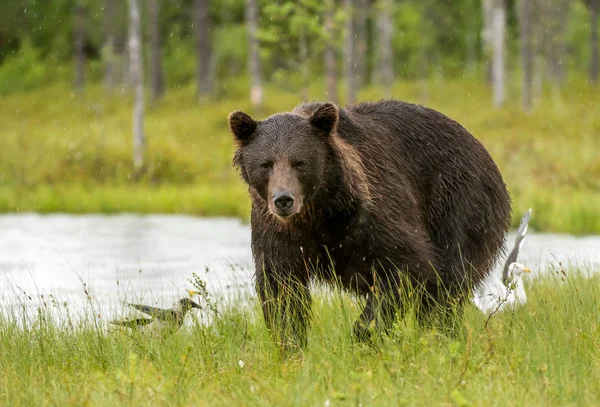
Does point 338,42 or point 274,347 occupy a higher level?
point 338,42

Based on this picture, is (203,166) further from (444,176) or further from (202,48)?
(202,48)

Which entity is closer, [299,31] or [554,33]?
[299,31]

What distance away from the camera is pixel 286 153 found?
527cm

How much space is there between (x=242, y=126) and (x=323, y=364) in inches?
58.8

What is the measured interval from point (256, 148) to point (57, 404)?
1.88 metres

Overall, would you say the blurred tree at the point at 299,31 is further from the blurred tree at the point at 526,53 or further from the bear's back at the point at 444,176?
the bear's back at the point at 444,176

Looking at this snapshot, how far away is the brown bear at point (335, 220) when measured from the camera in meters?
5.32

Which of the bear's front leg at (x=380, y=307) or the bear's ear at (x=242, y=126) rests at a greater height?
the bear's ear at (x=242, y=126)

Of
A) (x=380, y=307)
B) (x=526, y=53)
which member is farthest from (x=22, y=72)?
(x=380, y=307)

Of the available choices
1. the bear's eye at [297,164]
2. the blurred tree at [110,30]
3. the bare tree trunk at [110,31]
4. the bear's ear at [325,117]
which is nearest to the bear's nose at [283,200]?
the bear's eye at [297,164]

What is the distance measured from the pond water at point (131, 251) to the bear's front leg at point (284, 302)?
2.49 meters

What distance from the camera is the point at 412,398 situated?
14.0 ft

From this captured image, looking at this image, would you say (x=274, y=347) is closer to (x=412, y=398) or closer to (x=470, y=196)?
(x=412, y=398)

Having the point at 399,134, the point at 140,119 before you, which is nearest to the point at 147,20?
the point at 140,119
